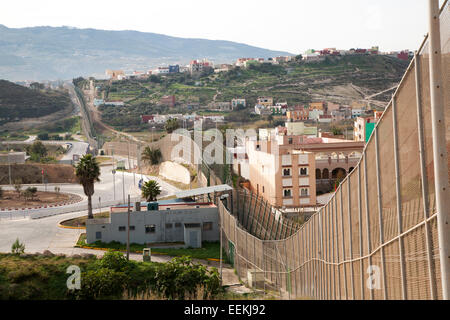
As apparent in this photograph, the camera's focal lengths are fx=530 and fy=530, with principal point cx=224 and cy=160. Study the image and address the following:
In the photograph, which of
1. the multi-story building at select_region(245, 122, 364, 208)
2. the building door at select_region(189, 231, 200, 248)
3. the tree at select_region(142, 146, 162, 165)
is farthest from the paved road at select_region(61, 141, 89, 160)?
the building door at select_region(189, 231, 200, 248)

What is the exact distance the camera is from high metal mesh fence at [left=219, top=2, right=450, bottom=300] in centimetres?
542

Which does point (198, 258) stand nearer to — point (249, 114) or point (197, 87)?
point (249, 114)

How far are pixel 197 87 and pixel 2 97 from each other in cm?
5474

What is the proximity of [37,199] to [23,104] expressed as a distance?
284 ft

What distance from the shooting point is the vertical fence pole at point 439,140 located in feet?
16.7

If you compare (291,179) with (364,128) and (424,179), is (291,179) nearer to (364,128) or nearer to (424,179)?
(364,128)

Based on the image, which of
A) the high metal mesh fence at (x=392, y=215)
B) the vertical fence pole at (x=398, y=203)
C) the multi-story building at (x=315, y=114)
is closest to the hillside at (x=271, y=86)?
the multi-story building at (x=315, y=114)

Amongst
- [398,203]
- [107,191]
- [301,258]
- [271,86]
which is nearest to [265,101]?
[271,86]

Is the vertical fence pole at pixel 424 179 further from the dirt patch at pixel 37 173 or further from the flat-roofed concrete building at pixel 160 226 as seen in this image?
the dirt patch at pixel 37 173

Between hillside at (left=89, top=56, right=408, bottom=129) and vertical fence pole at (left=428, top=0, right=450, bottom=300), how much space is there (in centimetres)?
10482

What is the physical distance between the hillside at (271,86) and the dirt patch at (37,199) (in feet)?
209

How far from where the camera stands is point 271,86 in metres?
144

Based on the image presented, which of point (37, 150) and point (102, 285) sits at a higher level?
point (37, 150)
